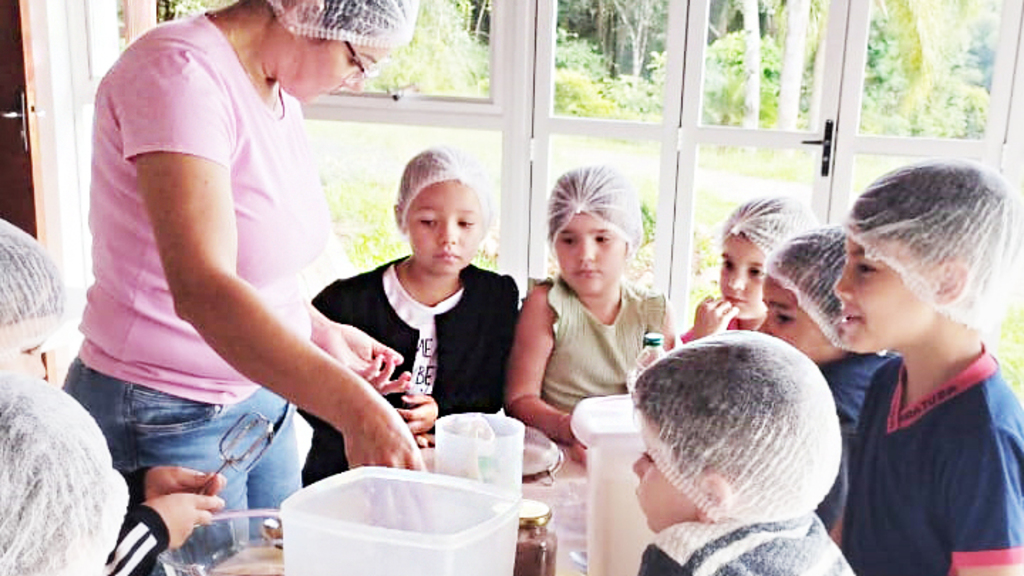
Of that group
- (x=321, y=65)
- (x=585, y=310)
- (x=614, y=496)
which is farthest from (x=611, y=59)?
(x=614, y=496)

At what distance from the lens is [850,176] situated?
2.68 meters

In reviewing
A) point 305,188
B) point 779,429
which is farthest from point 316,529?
point 305,188

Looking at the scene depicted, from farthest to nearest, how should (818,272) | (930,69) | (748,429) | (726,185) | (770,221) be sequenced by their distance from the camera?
(726,185), (930,69), (770,221), (818,272), (748,429)

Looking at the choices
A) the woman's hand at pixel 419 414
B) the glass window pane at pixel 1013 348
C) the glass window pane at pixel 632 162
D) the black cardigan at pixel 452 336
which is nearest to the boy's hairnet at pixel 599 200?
the black cardigan at pixel 452 336

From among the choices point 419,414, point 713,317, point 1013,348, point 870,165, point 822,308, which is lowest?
point 1013,348

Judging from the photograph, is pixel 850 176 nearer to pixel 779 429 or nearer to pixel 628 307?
pixel 628 307

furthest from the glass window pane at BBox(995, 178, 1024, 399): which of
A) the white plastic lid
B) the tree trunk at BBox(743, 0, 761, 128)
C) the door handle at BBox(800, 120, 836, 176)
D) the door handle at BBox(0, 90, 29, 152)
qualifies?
the door handle at BBox(0, 90, 29, 152)

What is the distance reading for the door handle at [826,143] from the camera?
8.74 ft

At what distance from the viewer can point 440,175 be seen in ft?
6.14

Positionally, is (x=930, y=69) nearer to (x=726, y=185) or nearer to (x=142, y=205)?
(x=726, y=185)

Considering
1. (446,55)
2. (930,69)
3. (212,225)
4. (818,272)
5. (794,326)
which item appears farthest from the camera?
(446,55)

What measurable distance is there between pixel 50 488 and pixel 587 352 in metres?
1.20

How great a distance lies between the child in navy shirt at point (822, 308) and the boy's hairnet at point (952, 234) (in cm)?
23

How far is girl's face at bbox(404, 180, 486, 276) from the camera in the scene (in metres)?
1.84
